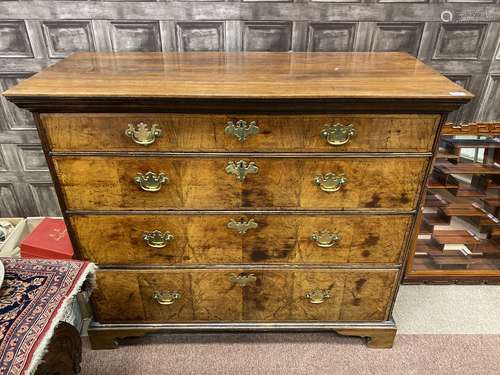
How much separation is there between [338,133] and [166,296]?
982 mm

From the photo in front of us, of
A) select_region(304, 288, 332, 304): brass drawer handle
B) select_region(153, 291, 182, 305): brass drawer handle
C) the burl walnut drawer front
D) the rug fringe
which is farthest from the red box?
select_region(304, 288, 332, 304): brass drawer handle

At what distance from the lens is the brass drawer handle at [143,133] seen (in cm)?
130

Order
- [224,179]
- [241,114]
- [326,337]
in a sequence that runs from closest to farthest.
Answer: [241,114], [224,179], [326,337]

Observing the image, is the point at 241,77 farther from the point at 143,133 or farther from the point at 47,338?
the point at 47,338

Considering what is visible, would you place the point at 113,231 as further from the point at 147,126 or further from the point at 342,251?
the point at 342,251

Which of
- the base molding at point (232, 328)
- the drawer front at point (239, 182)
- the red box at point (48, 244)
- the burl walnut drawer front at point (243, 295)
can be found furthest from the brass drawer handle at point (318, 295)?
the red box at point (48, 244)

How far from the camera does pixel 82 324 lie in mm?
1930

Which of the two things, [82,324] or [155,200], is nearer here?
[155,200]

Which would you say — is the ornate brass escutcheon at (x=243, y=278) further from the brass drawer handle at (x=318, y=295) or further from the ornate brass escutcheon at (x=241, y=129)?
the ornate brass escutcheon at (x=241, y=129)

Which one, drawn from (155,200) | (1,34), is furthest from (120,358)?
(1,34)

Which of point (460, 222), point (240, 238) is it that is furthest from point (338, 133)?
point (460, 222)

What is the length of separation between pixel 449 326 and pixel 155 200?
156 cm

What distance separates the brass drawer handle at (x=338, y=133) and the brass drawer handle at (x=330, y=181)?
0.12 meters

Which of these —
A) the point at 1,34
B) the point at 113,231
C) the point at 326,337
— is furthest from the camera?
the point at 326,337
